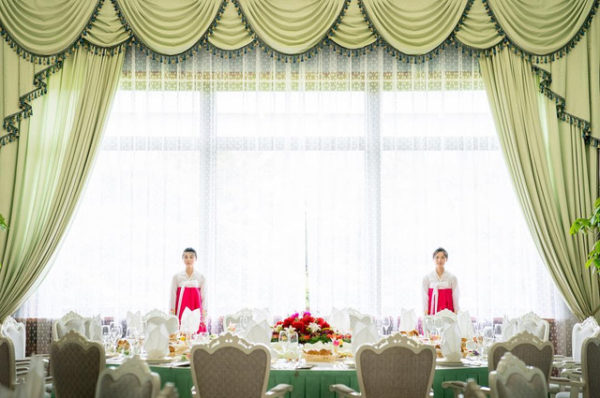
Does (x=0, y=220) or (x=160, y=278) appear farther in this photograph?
(x=160, y=278)

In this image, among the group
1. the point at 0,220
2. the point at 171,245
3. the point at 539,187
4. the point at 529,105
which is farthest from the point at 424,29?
the point at 0,220

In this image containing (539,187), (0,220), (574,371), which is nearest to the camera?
(574,371)

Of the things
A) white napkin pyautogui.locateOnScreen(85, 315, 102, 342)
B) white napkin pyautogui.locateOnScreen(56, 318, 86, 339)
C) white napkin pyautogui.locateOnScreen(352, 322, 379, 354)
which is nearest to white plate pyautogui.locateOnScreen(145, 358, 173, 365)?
white napkin pyautogui.locateOnScreen(85, 315, 102, 342)

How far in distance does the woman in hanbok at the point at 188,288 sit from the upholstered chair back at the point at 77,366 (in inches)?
107

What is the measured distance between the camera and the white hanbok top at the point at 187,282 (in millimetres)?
7500

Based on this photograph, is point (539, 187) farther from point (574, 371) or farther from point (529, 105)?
point (574, 371)

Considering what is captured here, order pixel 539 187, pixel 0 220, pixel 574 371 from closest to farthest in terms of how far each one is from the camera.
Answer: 1. pixel 574 371
2. pixel 0 220
3. pixel 539 187

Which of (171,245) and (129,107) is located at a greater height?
(129,107)

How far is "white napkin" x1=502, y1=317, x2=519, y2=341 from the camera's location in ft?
20.2

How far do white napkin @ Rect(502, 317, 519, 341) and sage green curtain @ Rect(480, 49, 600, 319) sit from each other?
1.47m

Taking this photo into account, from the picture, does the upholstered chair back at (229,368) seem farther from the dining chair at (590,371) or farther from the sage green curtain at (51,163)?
the sage green curtain at (51,163)

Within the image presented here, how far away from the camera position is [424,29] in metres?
7.68

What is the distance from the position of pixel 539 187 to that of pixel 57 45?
5.67 meters

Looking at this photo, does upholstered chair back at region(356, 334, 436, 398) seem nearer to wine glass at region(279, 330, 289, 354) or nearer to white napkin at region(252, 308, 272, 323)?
wine glass at region(279, 330, 289, 354)
